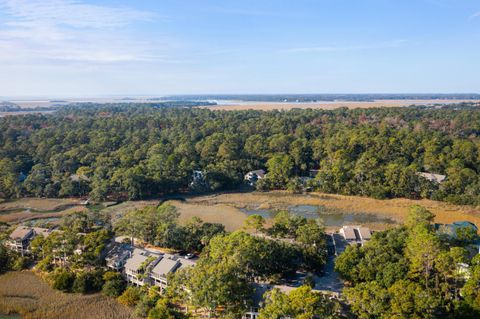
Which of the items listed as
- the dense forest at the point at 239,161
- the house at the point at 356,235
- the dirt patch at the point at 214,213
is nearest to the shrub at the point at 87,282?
the dirt patch at the point at 214,213

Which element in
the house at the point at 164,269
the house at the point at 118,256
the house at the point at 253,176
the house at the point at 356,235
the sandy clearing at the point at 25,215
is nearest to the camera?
the house at the point at 164,269

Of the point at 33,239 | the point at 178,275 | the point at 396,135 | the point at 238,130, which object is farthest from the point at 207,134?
the point at 178,275

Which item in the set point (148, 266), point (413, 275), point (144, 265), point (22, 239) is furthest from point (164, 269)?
point (413, 275)

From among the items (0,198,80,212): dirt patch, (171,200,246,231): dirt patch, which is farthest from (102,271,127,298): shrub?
(0,198,80,212): dirt patch

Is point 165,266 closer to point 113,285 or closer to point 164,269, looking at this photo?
point 164,269

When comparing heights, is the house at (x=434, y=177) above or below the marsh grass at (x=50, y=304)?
above

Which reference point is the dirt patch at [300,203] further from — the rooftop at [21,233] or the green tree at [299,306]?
the green tree at [299,306]

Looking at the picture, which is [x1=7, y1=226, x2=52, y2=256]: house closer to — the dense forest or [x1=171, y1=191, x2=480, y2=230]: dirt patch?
the dense forest
